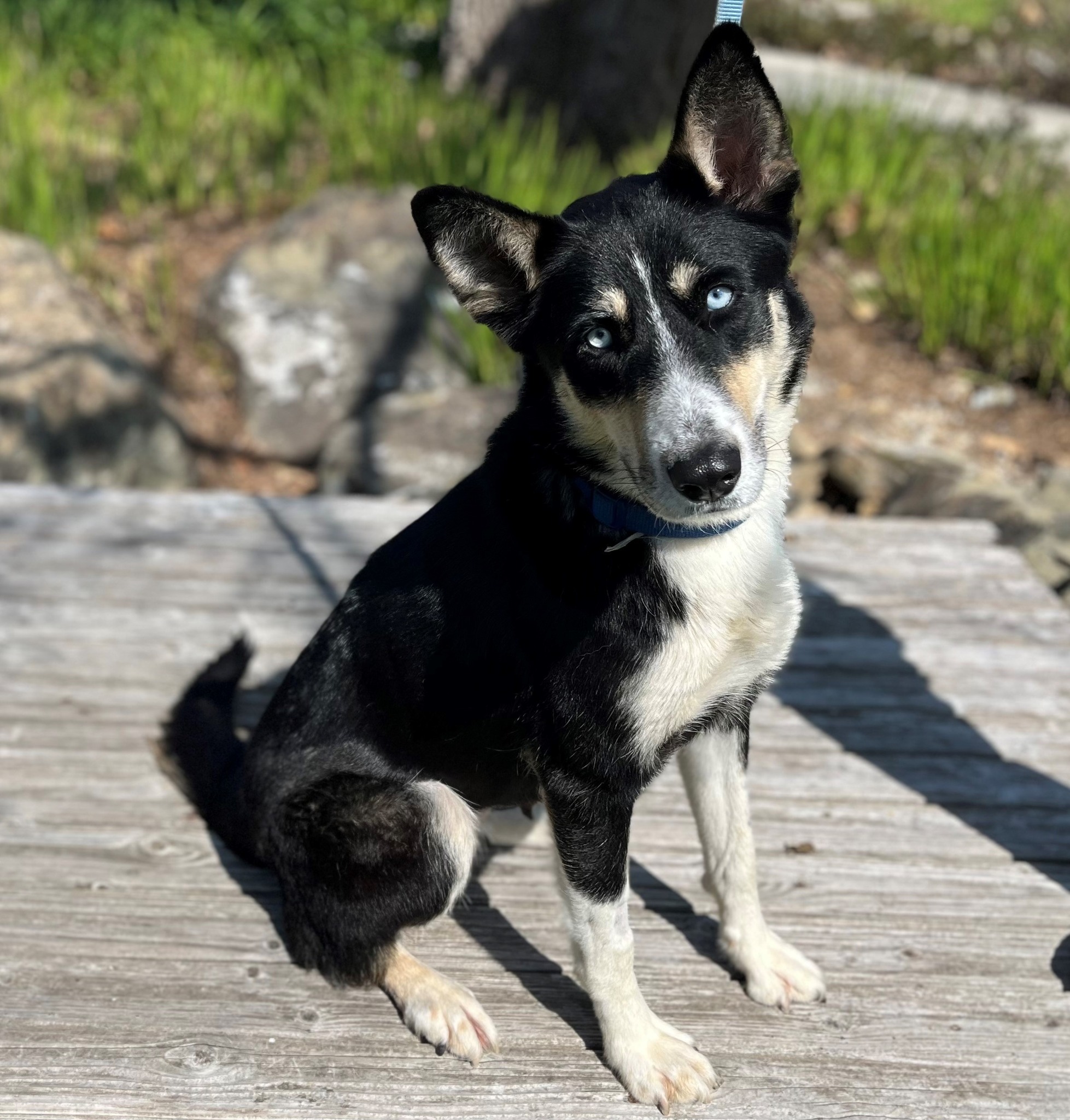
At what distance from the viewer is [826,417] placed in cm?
654

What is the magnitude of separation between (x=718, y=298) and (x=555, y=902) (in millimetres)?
1540

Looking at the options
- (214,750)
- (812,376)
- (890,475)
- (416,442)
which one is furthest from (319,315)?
(214,750)

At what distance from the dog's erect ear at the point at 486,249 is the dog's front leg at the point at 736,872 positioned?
3.18ft

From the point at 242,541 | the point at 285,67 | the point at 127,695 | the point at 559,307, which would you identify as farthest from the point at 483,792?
the point at 285,67

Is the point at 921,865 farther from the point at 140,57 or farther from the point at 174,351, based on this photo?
the point at 140,57

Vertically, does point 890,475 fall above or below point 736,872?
below

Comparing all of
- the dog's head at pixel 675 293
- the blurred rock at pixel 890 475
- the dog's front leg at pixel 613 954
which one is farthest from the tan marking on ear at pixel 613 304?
the blurred rock at pixel 890 475

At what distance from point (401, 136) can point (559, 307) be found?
18.5 feet

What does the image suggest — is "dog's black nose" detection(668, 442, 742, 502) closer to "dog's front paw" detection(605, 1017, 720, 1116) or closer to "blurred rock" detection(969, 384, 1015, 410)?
"dog's front paw" detection(605, 1017, 720, 1116)

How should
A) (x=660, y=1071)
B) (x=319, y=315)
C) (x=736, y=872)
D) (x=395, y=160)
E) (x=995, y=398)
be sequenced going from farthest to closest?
(x=395, y=160) → (x=319, y=315) → (x=995, y=398) → (x=736, y=872) → (x=660, y=1071)

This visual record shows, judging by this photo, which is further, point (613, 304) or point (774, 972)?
point (774, 972)

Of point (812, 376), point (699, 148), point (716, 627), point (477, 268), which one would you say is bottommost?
point (812, 376)

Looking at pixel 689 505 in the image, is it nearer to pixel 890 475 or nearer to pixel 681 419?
pixel 681 419

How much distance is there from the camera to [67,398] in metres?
5.74
